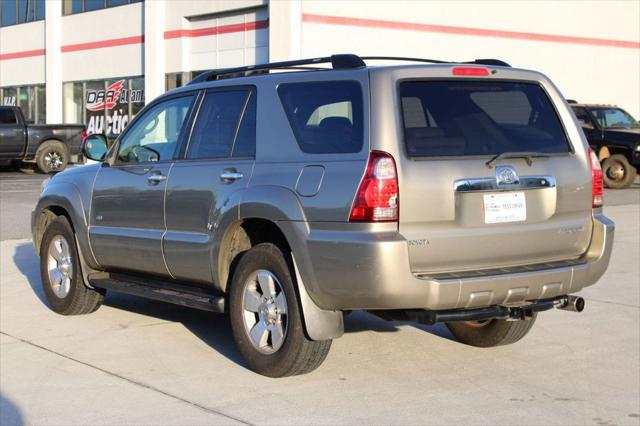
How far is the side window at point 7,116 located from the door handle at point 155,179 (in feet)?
67.6

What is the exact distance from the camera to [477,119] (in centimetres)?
591

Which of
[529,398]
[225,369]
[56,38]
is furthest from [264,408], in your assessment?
[56,38]

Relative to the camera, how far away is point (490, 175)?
18.6ft

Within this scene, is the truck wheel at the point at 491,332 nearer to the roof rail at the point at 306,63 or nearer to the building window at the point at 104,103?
the roof rail at the point at 306,63

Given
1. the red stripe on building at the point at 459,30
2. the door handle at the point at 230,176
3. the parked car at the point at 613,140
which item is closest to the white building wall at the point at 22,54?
the red stripe on building at the point at 459,30

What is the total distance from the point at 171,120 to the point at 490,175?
2.75 meters

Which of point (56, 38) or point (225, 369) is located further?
point (56, 38)

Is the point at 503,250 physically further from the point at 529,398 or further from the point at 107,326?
the point at 107,326

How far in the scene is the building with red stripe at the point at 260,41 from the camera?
91.8 feet

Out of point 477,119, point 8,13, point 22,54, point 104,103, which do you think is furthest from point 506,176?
point 8,13

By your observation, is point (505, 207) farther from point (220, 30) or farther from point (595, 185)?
point (220, 30)

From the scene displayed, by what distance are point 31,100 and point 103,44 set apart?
240 inches

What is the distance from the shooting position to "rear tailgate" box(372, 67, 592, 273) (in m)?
5.49

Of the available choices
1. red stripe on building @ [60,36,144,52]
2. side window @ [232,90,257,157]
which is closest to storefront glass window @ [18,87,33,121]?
red stripe on building @ [60,36,144,52]
